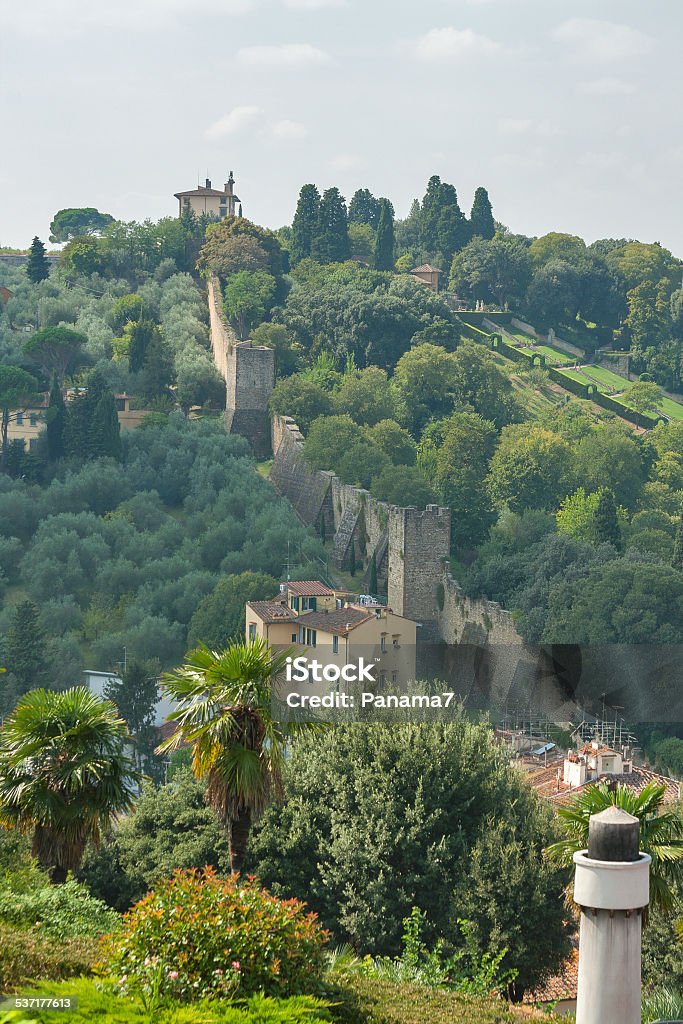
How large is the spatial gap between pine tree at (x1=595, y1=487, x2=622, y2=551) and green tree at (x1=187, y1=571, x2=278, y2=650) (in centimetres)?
1042

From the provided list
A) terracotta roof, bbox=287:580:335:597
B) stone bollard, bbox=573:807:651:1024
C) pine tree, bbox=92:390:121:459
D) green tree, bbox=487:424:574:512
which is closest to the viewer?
stone bollard, bbox=573:807:651:1024

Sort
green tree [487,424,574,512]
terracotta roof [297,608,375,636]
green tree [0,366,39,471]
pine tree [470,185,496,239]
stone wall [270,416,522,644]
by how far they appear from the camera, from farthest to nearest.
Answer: pine tree [470,185,496,239] → green tree [0,366,39,471] → green tree [487,424,574,512] → stone wall [270,416,522,644] → terracotta roof [297,608,375,636]

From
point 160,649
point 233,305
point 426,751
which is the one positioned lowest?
point 160,649

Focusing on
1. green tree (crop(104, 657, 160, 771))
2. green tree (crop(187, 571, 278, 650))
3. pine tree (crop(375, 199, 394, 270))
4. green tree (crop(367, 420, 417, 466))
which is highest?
pine tree (crop(375, 199, 394, 270))

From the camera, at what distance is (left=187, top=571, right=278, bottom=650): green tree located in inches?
1592

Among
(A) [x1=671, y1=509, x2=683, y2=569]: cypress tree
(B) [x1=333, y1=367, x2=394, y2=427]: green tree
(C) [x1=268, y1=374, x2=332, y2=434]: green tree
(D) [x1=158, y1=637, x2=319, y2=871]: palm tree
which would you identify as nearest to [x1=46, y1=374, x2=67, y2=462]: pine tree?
(C) [x1=268, y1=374, x2=332, y2=434]: green tree

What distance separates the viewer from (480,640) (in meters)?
39.0

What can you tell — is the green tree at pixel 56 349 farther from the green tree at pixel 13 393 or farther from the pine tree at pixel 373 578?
the pine tree at pixel 373 578

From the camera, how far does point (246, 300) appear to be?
56469mm

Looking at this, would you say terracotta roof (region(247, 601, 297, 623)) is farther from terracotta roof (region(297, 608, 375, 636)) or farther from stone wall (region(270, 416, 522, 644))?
stone wall (region(270, 416, 522, 644))

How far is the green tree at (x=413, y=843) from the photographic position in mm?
15984

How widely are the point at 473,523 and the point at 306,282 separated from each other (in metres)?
19.3

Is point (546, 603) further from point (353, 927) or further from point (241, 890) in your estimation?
point (241, 890)

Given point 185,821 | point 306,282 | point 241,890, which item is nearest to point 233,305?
point 306,282
